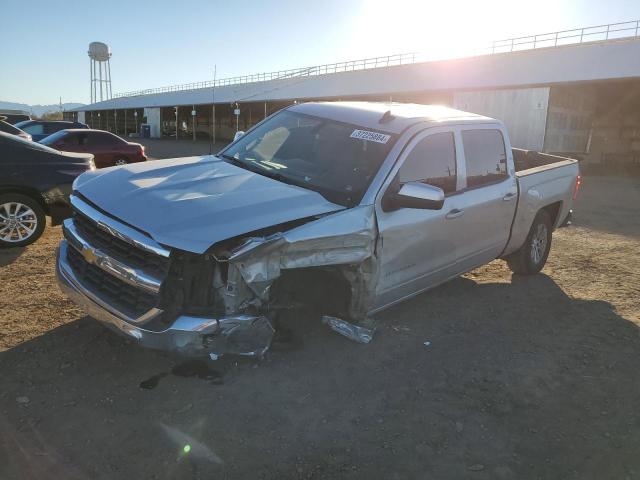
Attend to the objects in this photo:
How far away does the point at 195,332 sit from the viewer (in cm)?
288

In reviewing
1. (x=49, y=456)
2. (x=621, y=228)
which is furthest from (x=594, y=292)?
(x=49, y=456)

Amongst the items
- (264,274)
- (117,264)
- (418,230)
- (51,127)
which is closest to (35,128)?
(51,127)

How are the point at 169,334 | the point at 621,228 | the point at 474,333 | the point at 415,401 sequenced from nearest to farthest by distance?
the point at 169,334, the point at 415,401, the point at 474,333, the point at 621,228

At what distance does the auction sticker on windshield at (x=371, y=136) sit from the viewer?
4008 mm

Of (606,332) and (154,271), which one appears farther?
(606,332)

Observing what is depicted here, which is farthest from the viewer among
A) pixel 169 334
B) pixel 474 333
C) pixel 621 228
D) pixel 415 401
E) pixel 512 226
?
pixel 621 228

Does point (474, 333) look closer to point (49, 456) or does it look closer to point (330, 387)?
point (330, 387)

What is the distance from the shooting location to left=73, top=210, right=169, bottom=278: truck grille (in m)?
2.88

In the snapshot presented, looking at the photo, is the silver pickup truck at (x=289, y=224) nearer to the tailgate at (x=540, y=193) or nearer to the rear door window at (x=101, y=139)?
the tailgate at (x=540, y=193)

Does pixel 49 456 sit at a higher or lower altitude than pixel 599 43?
lower

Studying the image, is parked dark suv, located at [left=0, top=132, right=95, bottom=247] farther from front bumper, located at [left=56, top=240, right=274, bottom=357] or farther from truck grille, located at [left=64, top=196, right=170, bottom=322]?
front bumper, located at [left=56, top=240, right=274, bottom=357]

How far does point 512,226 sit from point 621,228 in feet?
18.7

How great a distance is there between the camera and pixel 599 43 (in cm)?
2458

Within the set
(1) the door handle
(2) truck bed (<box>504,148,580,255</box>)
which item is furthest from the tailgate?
(1) the door handle
